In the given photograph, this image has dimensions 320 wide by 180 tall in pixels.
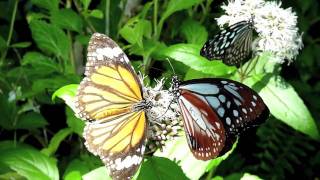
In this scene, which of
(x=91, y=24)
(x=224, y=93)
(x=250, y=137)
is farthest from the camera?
(x=250, y=137)

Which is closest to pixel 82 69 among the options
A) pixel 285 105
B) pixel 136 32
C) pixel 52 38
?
pixel 52 38

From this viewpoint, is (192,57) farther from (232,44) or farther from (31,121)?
(31,121)

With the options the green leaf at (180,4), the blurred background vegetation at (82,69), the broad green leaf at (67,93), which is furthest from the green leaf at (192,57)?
the broad green leaf at (67,93)

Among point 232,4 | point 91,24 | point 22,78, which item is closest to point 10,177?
point 22,78

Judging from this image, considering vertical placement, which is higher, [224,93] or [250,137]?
[224,93]

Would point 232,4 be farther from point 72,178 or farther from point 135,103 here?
point 72,178

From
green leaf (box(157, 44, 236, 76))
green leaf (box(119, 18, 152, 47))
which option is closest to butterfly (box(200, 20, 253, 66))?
green leaf (box(157, 44, 236, 76))

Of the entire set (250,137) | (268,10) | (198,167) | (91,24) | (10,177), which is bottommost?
(250,137)

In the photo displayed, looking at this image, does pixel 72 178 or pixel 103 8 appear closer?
pixel 72 178

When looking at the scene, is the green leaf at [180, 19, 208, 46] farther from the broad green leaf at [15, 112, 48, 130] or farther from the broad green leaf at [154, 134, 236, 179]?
the broad green leaf at [15, 112, 48, 130]

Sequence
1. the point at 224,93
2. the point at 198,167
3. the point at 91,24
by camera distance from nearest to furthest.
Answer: the point at 224,93, the point at 198,167, the point at 91,24
